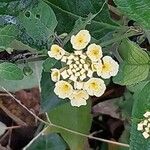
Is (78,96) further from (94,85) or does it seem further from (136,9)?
(136,9)

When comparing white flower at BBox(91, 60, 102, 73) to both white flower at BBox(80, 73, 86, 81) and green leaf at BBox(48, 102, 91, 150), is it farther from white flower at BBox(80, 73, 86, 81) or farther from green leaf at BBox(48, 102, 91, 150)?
green leaf at BBox(48, 102, 91, 150)

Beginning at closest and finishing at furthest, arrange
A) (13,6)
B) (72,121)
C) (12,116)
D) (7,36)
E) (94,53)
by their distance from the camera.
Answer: (94,53) → (7,36) → (13,6) → (72,121) → (12,116)

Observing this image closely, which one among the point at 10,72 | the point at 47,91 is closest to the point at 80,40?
the point at 10,72

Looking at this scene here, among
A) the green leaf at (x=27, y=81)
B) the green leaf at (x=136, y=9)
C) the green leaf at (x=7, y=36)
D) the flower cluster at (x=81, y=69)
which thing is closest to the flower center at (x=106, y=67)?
the flower cluster at (x=81, y=69)

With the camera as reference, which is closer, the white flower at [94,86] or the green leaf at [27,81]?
the white flower at [94,86]

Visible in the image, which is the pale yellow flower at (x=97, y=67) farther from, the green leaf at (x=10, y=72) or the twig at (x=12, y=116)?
the twig at (x=12, y=116)

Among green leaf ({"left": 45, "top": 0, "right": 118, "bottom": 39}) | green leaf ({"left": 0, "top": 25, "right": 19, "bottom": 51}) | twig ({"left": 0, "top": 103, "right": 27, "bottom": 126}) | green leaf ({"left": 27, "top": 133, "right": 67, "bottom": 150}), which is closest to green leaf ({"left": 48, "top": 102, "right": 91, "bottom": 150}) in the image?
green leaf ({"left": 27, "top": 133, "right": 67, "bottom": 150})
